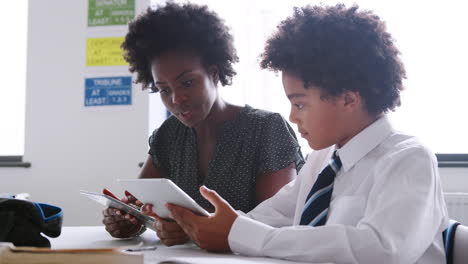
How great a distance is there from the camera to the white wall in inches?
114

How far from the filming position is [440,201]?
2.99ft

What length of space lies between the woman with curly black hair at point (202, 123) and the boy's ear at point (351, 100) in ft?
1.56

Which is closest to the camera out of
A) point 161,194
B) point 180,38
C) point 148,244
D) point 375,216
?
point 375,216

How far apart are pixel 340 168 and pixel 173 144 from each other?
→ 2.68 ft

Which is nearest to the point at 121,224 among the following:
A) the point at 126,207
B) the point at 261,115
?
the point at 126,207

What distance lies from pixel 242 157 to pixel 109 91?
1.54 meters

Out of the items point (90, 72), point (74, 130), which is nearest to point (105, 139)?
point (74, 130)

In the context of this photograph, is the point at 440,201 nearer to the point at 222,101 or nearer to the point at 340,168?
the point at 340,168

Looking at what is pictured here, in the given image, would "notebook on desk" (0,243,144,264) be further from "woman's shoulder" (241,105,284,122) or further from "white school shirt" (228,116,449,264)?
"woman's shoulder" (241,105,284,122)

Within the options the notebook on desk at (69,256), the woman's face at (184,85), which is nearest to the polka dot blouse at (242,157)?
the woman's face at (184,85)

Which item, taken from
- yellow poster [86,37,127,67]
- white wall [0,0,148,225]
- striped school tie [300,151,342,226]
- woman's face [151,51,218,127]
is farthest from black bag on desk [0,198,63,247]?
yellow poster [86,37,127,67]

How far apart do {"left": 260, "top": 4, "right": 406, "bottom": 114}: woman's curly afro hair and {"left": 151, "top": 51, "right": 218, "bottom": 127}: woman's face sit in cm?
46

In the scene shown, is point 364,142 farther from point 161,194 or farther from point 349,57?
point 161,194

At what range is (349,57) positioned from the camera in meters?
1.07
